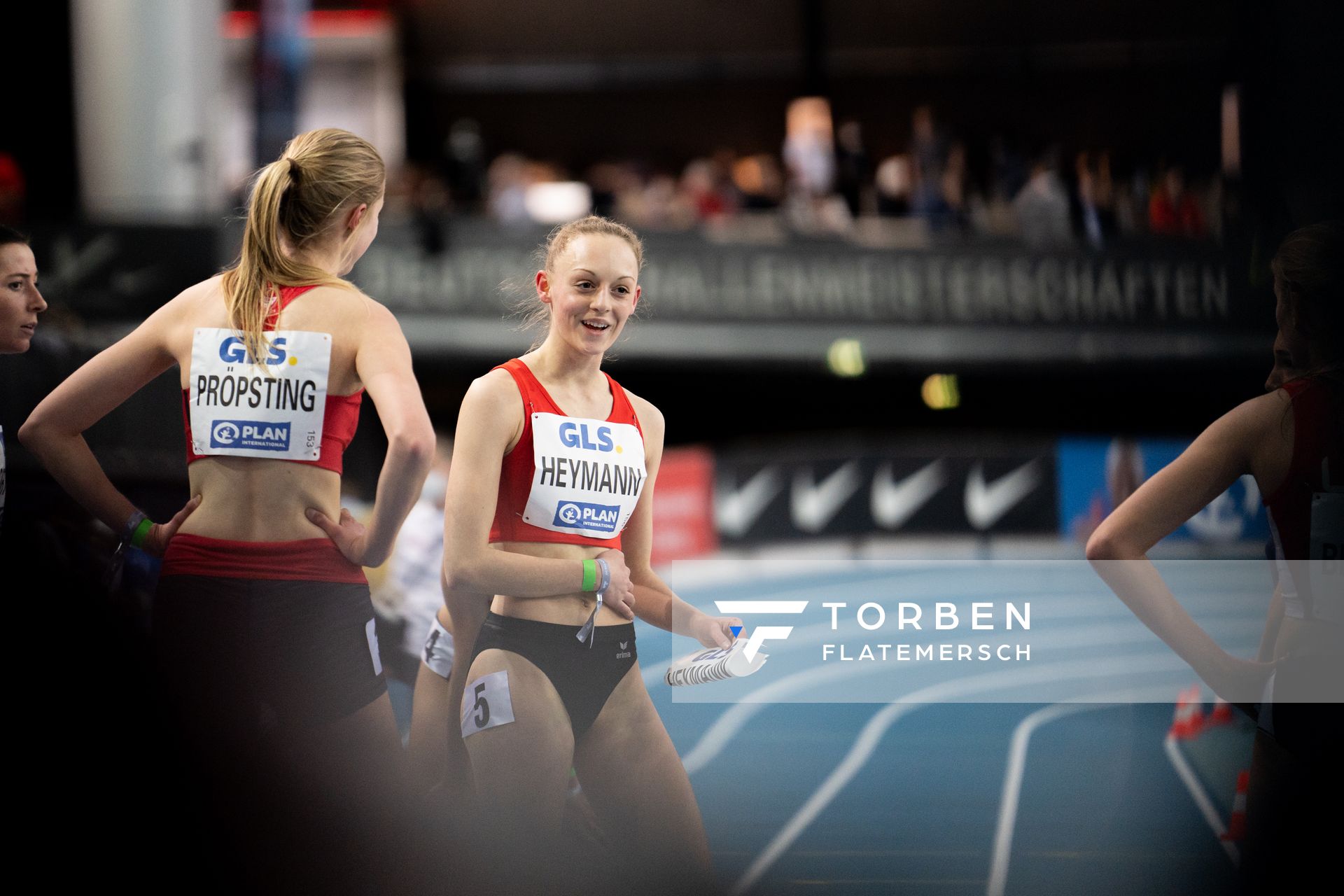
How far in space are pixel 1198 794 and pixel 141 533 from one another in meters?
2.53

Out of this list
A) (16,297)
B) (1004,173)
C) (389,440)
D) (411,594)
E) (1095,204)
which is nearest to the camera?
(389,440)

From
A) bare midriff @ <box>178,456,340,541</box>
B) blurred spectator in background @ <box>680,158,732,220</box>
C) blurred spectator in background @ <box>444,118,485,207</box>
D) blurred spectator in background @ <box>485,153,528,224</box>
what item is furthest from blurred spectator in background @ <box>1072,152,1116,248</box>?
bare midriff @ <box>178,456,340,541</box>

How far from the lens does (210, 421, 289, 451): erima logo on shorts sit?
2.83 m

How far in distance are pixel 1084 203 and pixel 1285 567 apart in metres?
6.90

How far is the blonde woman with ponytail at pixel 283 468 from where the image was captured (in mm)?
2807

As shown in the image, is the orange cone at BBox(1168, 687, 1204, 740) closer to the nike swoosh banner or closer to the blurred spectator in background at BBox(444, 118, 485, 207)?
the nike swoosh banner

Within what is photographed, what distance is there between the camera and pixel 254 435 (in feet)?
9.31

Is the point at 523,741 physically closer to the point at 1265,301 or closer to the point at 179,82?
the point at 1265,301

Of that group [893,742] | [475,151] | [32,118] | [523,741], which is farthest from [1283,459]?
[32,118]

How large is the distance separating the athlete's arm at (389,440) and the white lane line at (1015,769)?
155 centimetres

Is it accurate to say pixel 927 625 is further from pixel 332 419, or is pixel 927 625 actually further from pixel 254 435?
pixel 254 435

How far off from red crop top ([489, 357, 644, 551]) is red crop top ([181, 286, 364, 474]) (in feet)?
1.10

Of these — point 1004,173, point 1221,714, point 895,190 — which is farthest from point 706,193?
point 1221,714

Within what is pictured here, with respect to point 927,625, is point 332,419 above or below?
above
